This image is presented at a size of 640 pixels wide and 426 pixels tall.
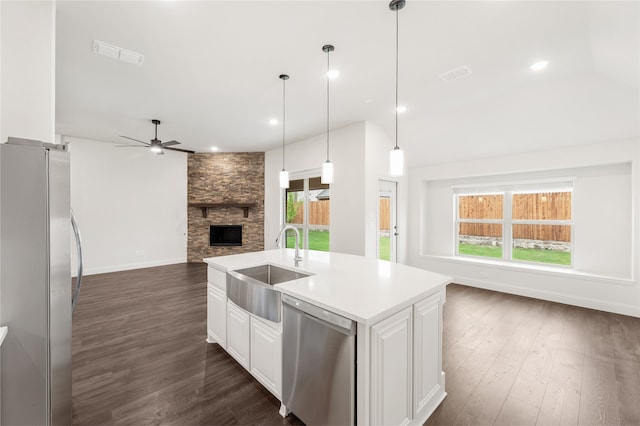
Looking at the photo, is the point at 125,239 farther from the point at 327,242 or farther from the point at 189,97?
the point at 327,242

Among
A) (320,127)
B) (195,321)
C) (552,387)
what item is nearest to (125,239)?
(195,321)

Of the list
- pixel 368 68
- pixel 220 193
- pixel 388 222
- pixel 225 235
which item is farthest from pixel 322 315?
pixel 220 193

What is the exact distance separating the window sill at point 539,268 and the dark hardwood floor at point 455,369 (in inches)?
18.7

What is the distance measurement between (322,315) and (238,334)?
1.22 metres

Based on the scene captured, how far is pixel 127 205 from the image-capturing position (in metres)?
6.36

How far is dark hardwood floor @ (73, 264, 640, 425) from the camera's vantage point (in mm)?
1922

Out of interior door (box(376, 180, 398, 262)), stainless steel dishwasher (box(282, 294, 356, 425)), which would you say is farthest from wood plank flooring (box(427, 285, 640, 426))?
interior door (box(376, 180, 398, 262))

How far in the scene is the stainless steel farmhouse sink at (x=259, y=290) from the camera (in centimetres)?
196

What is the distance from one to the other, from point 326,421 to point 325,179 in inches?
85.8

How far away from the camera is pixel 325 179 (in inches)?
120

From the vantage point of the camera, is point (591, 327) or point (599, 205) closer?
point (591, 327)

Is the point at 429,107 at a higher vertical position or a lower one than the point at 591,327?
higher

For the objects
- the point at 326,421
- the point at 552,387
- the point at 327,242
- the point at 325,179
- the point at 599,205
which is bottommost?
the point at 552,387

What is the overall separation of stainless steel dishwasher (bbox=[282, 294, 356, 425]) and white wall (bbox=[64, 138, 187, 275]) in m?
6.17
